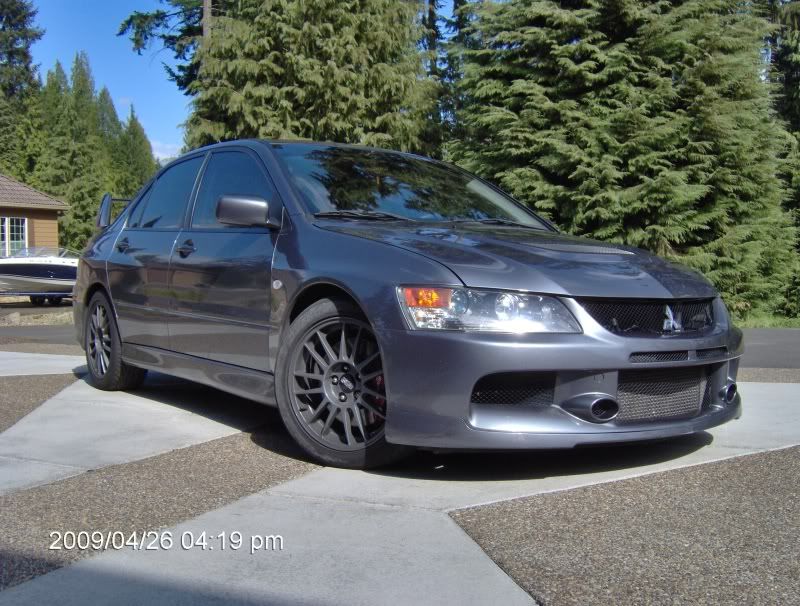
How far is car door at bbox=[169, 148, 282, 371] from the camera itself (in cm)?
448

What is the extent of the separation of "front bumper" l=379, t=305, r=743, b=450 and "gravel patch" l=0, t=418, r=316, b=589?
69 cm

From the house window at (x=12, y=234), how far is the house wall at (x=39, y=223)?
176 millimetres

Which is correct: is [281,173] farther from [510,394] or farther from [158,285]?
[510,394]

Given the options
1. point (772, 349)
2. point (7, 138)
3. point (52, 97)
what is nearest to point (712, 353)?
point (772, 349)

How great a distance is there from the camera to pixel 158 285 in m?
5.37

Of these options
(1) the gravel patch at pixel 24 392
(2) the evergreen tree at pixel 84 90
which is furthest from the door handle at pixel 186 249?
(2) the evergreen tree at pixel 84 90

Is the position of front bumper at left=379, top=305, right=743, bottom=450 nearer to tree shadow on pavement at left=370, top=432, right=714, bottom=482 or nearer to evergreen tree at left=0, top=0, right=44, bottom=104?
tree shadow on pavement at left=370, top=432, right=714, bottom=482

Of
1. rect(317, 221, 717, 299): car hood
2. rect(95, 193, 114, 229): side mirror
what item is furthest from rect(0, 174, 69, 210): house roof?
rect(317, 221, 717, 299): car hood

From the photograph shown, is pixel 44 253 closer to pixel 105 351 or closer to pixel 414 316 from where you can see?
pixel 105 351

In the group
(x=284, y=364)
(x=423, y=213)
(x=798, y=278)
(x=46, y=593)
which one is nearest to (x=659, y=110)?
(x=798, y=278)

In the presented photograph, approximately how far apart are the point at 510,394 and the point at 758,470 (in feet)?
3.97

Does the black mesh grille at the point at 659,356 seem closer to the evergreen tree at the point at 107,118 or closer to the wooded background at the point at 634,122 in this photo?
the wooded background at the point at 634,122

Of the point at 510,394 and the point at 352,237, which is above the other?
the point at 352,237

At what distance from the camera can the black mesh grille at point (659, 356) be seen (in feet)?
11.8
